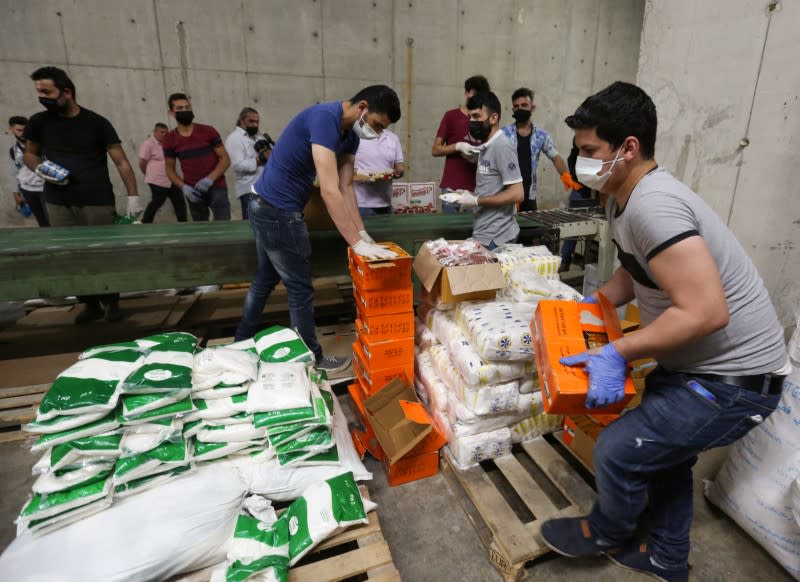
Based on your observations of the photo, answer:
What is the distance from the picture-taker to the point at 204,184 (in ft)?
14.6

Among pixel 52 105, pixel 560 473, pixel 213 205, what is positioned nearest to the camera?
pixel 560 473

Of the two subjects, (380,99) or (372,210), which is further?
(372,210)

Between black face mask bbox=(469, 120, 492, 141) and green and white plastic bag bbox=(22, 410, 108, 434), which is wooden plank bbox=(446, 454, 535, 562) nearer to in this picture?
green and white plastic bag bbox=(22, 410, 108, 434)

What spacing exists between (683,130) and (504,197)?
128 centimetres

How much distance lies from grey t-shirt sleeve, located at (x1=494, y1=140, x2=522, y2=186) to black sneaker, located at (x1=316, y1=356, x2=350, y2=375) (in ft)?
5.32

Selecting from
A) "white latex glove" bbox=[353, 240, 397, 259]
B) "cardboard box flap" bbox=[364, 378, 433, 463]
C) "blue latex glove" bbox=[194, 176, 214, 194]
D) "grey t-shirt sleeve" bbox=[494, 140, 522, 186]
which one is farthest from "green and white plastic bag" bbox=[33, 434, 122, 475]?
"blue latex glove" bbox=[194, 176, 214, 194]

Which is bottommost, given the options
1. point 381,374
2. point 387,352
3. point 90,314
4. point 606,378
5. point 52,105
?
point 90,314

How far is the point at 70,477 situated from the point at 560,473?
2008 mm

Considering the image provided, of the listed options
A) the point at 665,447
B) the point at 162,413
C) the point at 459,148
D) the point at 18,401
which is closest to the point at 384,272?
the point at 162,413

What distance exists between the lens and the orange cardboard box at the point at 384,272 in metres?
2.13

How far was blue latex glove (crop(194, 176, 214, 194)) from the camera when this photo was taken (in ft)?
14.6

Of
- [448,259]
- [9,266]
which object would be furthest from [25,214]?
[448,259]

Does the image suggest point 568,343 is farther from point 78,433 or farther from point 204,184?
point 204,184

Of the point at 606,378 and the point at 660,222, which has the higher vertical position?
the point at 660,222
